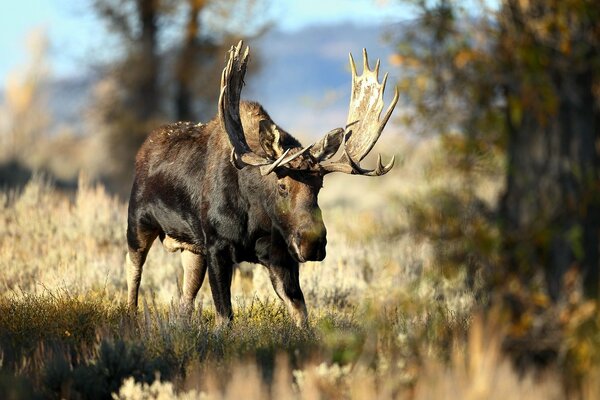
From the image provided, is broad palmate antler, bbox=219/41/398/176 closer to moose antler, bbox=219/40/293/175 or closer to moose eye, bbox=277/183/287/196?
moose antler, bbox=219/40/293/175

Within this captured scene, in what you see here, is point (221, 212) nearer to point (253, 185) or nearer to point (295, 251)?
point (253, 185)

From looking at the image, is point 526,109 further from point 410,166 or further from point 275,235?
point 275,235

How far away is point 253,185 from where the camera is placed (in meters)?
9.02

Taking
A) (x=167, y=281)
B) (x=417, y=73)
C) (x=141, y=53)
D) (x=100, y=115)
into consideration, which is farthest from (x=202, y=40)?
(x=417, y=73)

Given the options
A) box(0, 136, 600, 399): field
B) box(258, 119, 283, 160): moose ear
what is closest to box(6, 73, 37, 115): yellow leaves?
box(0, 136, 600, 399): field

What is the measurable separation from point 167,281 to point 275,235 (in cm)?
282

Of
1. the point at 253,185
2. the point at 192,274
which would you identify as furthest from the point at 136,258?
the point at 253,185

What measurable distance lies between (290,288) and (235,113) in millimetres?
1625

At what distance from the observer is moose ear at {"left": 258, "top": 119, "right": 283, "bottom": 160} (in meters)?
8.91

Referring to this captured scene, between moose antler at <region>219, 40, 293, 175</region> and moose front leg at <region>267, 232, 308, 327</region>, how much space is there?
2.17ft

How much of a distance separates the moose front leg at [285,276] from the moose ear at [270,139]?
0.69m

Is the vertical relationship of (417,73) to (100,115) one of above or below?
below

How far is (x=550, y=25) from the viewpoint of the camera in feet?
18.4

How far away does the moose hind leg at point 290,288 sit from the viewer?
888cm
